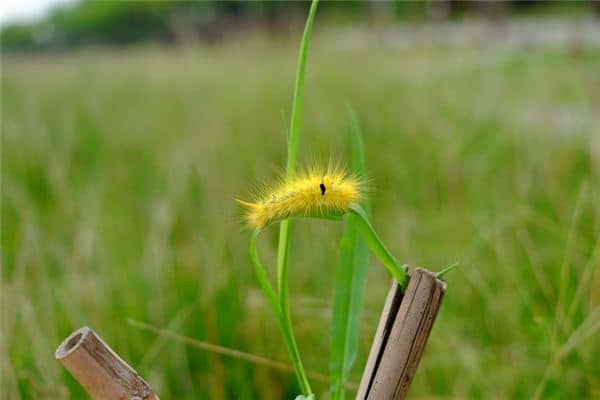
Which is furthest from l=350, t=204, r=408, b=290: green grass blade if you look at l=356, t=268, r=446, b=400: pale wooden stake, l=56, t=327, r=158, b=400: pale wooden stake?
l=56, t=327, r=158, b=400: pale wooden stake

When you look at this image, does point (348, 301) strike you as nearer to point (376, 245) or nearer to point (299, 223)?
point (376, 245)

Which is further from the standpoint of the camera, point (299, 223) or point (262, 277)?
point (299, 223)

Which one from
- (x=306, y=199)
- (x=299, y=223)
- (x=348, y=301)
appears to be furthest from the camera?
(x=299, y=223)

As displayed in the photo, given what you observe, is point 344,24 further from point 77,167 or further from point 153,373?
point 153,373

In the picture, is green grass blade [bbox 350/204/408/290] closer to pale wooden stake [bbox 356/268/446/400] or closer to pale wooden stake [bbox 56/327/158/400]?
pale wooden stake [bbox 356/268/446/400]

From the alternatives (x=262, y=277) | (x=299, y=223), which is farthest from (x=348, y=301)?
(x=299, y=223)

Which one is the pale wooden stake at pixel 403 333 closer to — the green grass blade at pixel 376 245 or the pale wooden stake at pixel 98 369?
the green grass blade at pixel 376 245

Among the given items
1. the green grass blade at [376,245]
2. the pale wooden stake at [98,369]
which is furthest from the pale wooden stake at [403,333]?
the pale wooden stake at [98,369]

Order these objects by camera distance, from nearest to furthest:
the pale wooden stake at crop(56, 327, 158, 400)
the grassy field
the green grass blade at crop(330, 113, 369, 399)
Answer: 1. the pale wooden stake at crop(56, 327, 158, 400)
2. the green grass blade at crop(330, 113, 369, 399)
3. the grassy field
